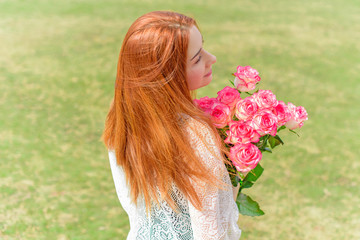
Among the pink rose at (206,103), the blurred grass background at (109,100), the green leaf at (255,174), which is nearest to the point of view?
the pink rose at (206,103)

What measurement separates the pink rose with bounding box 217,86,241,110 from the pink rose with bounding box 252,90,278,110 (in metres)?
0.10

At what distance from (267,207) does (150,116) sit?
266 cm

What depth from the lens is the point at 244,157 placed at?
1.79 metres

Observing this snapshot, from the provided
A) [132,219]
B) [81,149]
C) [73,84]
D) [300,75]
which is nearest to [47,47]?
[73,84]

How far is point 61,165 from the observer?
4676 mm

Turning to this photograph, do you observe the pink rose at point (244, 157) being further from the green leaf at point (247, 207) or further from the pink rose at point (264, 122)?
the green leaf at point (247, 207)

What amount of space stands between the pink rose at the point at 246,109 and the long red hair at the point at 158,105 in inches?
6.5

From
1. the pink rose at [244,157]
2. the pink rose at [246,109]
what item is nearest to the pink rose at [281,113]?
the pink rose at [246,109]

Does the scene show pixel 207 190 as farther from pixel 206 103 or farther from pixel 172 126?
pixel 206 103

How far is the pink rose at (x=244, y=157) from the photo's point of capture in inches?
70.2

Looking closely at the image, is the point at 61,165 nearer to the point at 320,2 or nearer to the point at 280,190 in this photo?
the point at 280,190

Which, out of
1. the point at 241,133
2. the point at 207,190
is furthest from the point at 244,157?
the point at 207,190

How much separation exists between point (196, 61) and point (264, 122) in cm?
41

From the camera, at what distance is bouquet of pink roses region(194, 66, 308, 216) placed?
1809mm
